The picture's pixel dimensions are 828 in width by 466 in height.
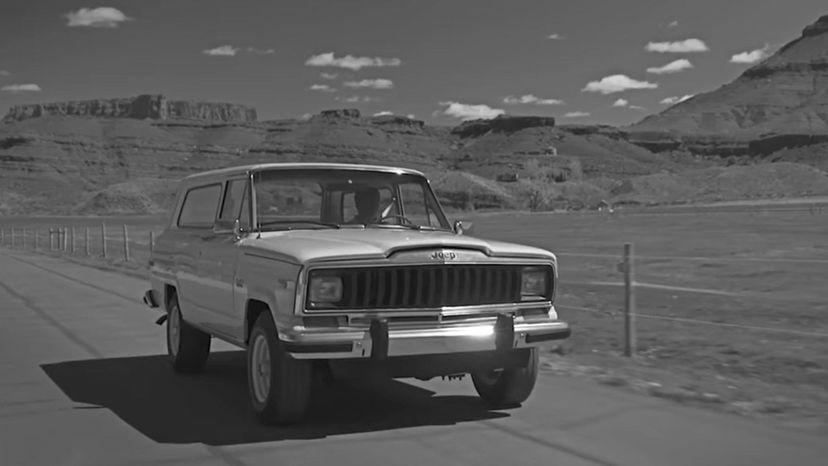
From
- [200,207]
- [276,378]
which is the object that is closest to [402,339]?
[276,378]

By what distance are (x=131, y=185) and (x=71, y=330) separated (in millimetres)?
150805

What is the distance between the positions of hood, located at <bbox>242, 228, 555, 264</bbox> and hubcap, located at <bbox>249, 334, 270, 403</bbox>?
2.11ft

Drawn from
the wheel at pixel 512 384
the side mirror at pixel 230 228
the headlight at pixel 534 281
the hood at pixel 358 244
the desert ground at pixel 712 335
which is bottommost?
the desert ground at pixel 712 335

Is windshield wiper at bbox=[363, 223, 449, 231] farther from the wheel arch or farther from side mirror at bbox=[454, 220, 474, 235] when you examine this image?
the wheel arch

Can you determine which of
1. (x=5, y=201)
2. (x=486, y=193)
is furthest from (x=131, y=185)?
(x=486, y=193)

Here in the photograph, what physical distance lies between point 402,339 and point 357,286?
459mm

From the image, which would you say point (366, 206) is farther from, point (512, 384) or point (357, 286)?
point (512, 384)

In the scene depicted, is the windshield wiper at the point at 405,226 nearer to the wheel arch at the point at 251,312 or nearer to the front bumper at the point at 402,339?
the wheel arch at the point at 251,312

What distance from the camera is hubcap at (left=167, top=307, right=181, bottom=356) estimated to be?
29.6ft

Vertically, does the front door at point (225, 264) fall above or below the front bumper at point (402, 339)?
above

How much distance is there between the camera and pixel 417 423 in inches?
266

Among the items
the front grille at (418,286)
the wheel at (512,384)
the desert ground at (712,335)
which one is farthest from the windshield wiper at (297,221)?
the desert ground at (712,335)

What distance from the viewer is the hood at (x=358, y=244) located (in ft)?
20.2

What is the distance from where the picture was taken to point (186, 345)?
8.88m
